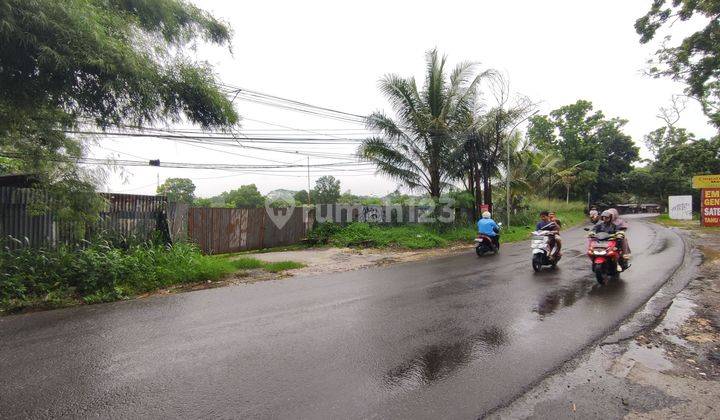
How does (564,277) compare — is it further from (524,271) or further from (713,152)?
(713,152)

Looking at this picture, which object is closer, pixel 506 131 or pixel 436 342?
pixel 436 342

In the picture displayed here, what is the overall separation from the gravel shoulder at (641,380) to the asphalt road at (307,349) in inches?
7.5

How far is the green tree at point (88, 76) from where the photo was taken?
460cm

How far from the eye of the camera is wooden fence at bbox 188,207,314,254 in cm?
1207

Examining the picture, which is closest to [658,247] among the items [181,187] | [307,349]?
[307,349]

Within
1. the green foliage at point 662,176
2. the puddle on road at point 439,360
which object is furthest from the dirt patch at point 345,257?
the green foliage at point 662,176

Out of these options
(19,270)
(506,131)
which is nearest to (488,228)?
(506,131)

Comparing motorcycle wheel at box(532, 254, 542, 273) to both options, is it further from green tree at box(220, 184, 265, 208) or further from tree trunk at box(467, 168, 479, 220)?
green tree at box(220, 184, 265, 208)

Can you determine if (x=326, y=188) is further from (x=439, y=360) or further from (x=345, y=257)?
(x=439, y=360)

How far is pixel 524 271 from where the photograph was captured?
8.62 m

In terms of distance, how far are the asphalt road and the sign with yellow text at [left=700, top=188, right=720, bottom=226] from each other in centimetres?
2188

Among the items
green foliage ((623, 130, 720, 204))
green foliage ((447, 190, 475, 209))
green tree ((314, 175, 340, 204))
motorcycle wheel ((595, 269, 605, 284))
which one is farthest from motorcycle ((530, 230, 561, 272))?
green tree ((314, 175, 340, 204))

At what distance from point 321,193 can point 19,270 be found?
40387 millimetres

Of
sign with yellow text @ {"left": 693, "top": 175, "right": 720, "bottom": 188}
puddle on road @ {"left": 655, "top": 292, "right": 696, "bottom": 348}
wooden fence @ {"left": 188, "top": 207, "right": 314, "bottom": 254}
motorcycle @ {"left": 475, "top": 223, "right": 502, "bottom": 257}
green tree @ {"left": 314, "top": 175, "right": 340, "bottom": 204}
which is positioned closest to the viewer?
puddle on road @ {"left": 655, "top": 292, "right": 696, "bottom": 348}
